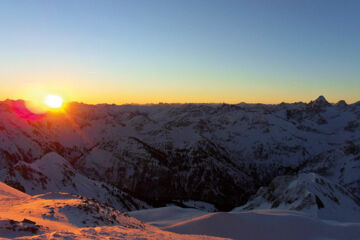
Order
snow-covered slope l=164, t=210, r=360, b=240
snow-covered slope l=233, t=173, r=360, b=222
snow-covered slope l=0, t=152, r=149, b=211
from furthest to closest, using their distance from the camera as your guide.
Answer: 1. snow-covered slope l=0, t=152, r=149, b=211
2. snow-covered slope l=233, t=173, r=360, b=222
3. snow-covered slope l=164, t=210, r=360, b=240

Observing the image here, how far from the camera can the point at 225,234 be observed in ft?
157

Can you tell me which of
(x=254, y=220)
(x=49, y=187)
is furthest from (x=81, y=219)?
(x=49, y=187)

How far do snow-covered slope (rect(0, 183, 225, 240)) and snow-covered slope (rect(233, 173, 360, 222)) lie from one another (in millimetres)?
Answer: 64749

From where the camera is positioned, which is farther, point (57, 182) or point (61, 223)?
point (57, 182)

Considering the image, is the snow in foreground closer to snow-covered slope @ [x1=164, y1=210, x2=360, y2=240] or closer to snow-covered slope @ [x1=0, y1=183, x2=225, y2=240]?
snow-covered slope @ [x1=164, y1=210, x2=360, y2=240]

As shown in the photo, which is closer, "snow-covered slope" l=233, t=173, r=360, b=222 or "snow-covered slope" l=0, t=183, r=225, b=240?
"snow-covered slope" l=0, t=183, r=225, b=240

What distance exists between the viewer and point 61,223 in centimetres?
2831

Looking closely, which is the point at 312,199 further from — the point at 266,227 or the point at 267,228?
the point at 267,228

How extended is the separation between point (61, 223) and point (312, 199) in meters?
82.9

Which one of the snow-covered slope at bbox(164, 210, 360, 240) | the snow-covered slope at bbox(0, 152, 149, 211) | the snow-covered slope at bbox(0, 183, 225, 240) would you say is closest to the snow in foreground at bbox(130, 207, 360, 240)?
the snow-covered slope at bbox(164, 210, 360, 240)

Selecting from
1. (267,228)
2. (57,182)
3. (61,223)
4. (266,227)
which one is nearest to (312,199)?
(266,227)

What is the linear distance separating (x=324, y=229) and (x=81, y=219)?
3718 centimetres

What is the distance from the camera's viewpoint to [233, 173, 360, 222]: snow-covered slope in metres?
91.7

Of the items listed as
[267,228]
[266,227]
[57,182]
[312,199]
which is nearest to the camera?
[267,228]
